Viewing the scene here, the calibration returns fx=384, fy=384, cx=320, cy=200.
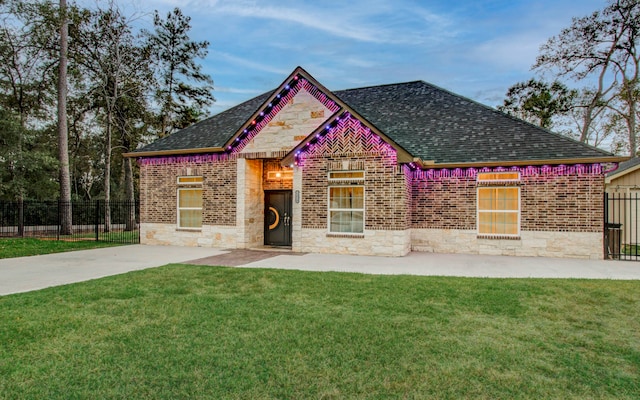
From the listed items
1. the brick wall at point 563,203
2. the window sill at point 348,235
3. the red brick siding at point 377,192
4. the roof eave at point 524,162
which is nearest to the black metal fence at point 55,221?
the red brick siding at point 377,192

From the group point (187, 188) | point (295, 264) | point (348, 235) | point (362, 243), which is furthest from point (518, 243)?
point (187, 188)

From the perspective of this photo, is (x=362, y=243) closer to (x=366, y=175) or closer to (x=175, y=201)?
(x=366, y=175)

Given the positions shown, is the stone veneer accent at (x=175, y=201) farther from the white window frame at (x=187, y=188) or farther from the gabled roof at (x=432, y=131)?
the gabled roof at (x=432, y=131)

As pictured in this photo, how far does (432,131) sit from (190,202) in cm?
1030

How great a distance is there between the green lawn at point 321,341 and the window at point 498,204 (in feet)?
17.9

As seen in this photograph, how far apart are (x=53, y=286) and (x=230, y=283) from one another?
3.53m

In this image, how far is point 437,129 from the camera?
611 inches

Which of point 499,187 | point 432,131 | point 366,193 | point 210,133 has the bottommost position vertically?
point 366,193

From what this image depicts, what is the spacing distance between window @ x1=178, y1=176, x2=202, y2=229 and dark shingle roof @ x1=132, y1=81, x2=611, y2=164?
1437mm

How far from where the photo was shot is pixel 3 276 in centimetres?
888

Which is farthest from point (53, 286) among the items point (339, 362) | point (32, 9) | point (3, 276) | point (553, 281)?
point (32, 9)

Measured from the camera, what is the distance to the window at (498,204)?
13.0m

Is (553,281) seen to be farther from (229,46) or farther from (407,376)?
(229,46)

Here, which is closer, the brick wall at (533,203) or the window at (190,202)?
the brick wall at (533,203)
